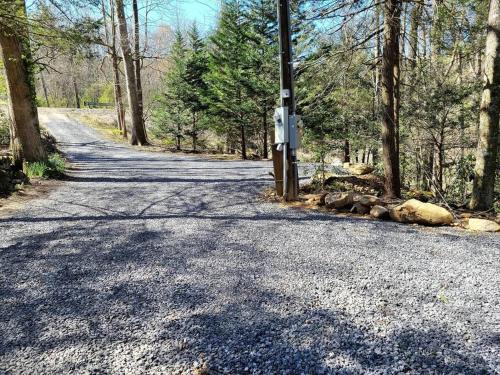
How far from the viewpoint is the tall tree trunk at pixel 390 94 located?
5035 millimetres

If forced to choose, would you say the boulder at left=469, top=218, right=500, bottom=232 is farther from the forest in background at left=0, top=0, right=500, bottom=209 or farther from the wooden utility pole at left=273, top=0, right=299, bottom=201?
the wooden utility pole at left=273, top=0, right=299, bottom=201

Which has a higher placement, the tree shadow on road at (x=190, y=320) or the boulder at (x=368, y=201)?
the boulder at (x=368, y=201)

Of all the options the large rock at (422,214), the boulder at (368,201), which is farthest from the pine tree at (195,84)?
the large rock at (422,214)

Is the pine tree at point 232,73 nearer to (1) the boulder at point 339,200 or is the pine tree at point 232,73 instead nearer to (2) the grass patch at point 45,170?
(2) the grass patch at point 45,170

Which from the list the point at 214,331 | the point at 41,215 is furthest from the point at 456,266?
the point at 41,215

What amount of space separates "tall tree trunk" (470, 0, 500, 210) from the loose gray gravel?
147cm

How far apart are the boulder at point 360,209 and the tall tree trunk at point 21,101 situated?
6.74m

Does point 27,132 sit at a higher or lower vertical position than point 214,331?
higher

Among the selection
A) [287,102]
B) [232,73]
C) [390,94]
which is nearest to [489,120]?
[390,94]

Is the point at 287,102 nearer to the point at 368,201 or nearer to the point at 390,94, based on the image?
the point at 390,94

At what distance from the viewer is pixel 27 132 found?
7418 mm

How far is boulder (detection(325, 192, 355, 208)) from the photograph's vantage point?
4.96 m

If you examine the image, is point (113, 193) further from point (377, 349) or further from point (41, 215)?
point (377, 349)

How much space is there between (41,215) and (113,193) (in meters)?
1.52
